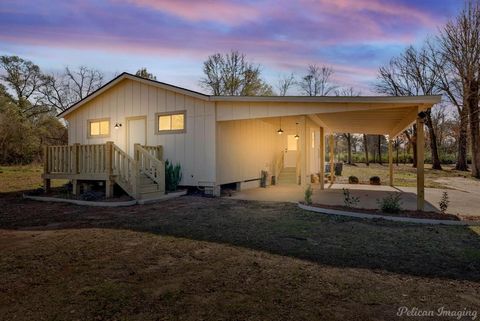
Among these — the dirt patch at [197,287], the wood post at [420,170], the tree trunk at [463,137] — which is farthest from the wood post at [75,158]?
the tree trunk at [463,137]

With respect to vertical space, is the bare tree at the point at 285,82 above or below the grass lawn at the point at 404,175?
above

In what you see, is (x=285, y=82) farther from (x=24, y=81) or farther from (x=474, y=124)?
(x=24, y=81)

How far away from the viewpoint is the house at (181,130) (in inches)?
346

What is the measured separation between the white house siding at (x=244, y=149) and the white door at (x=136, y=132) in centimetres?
311

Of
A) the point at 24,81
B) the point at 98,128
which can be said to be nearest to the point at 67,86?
the point at 24,81

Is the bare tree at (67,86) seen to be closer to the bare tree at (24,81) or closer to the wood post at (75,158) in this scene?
the bare tree at (24,81)

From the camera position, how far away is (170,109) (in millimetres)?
10859

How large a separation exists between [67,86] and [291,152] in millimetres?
26258

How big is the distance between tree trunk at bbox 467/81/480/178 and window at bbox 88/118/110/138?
68.9 ft

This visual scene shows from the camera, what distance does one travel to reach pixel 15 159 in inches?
859

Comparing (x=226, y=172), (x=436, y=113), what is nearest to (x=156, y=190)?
(x=226, y=172)

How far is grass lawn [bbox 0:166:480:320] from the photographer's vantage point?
271 cm

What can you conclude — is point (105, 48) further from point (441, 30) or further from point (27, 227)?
point (441, 30)

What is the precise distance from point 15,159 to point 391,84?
1288 inches
